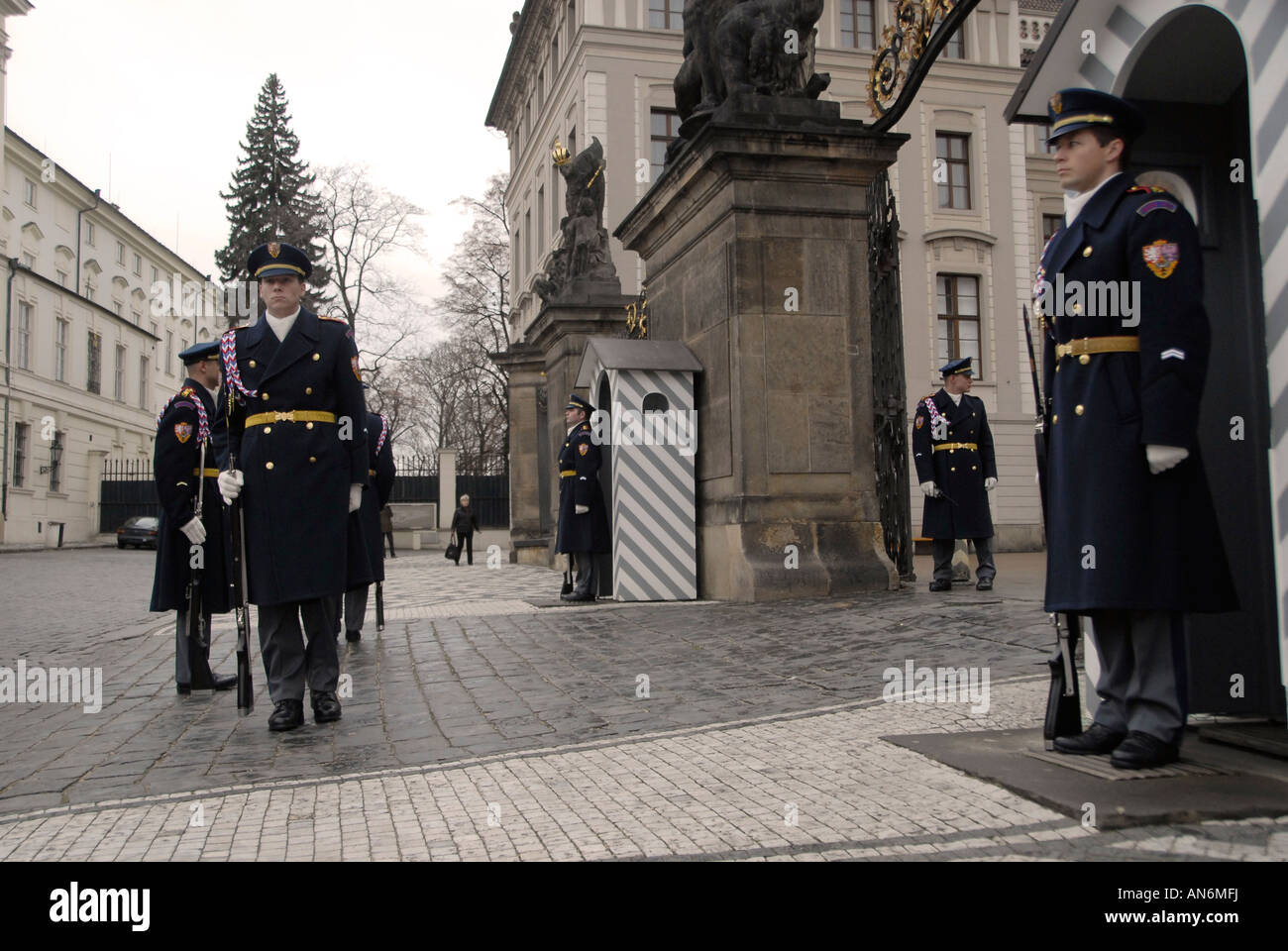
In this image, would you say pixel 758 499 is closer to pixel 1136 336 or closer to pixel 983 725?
pixel 983 725

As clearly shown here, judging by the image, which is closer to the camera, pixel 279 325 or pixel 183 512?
pixel 279 325

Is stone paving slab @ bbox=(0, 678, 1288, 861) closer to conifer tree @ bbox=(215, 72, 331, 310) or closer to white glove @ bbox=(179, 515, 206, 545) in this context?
white glove @ bbox=(179, 515, 206, 545)

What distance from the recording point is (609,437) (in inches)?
476

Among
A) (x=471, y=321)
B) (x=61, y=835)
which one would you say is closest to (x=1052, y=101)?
(x=61, y=835)

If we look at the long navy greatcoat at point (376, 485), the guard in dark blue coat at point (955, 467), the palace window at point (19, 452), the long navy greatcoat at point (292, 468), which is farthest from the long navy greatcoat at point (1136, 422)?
the palace window at point (19, 452)

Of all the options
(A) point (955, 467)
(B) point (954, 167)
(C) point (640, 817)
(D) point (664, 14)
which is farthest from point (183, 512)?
(B) point (954, 167)

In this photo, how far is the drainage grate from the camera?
12.8 feet

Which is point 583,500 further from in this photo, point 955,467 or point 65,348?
point 65,348

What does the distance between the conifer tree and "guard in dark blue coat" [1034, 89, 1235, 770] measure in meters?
46.7

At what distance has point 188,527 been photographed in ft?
22.8

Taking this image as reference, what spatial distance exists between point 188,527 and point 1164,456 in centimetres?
525

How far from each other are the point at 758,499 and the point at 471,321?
42915 mm

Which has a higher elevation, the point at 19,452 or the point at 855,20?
the point at 855,20

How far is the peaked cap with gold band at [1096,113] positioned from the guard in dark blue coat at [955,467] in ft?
23.0
